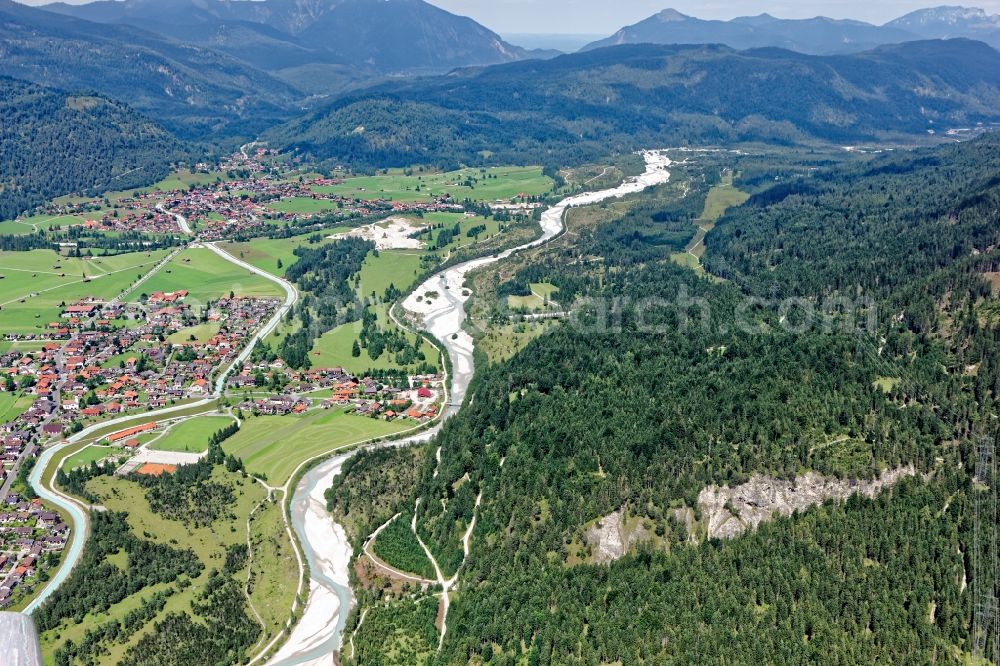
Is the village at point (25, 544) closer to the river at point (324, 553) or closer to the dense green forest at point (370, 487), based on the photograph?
the river at point (324, 553)

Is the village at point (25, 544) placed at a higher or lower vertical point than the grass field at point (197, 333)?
lower

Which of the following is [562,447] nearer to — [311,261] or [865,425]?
[865,425]

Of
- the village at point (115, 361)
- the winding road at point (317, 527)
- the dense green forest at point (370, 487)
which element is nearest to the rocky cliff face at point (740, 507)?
the winding road at point (317, 527)

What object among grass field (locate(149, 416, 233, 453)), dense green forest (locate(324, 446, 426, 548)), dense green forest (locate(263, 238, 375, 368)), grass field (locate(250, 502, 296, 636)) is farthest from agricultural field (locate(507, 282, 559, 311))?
grass field (locate(250, 502, 296, 636))

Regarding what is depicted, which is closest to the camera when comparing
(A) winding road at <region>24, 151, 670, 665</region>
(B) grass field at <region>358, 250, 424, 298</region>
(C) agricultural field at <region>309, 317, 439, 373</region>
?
(A) winding road at <region>24, 151, 670, 665</region>

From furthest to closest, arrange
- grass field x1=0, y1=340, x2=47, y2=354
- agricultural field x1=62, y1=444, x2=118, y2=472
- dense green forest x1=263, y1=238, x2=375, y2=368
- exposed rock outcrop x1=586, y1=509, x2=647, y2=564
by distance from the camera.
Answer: grass field x1=0, y1=340, x2=47, y2=354, dense green forest x1=263, y1=238, x2=375, y2=368, agricultural field x1=62, y1=444, x2=118, y2=472, exposed rock outcrop x1=586, y1=509, x2=647, y2=564

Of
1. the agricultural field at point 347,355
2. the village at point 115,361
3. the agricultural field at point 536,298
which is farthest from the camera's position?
the agricultural field at point 536,298

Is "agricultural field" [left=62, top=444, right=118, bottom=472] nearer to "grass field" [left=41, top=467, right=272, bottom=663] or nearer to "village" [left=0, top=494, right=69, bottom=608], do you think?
"grass field" [left=41, top=467, right=272, bottom=663]

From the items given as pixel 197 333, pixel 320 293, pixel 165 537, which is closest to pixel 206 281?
pixel 320 293
